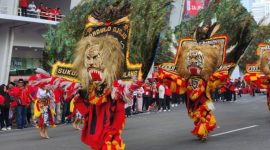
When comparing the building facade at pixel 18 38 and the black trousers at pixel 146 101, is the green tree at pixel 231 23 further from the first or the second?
the building facade at pixel 18 38

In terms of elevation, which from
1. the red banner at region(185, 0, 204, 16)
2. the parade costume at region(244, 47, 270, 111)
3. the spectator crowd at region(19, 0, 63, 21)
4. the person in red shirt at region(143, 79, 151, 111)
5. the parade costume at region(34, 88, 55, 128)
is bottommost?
the parade costume at region(34, 88, 55, 128)

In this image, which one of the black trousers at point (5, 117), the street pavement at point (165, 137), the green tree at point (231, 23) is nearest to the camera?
the street pavement at point (165, 137)

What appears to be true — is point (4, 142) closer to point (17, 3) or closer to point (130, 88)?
point (130, 88)

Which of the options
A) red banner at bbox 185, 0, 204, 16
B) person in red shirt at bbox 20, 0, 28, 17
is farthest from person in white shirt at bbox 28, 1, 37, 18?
red banner at bbox 185, 0, 204, 16

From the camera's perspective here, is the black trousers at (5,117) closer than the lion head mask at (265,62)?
No

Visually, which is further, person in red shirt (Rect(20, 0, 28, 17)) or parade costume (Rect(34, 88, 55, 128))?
person in red shirt (Rect(20, 0, 28, 17))

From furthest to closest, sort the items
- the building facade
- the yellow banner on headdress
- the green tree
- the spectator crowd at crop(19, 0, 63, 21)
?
the spectator crowd at crop(19, 0, 63, 21) → the building facade → the green tree → the yellow banner on headdress

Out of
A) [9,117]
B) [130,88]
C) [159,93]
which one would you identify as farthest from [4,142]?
[159,93]

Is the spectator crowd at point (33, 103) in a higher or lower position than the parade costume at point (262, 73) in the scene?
lower

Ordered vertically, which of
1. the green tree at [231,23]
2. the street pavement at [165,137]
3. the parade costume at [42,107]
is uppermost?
the green tree at [231,23]

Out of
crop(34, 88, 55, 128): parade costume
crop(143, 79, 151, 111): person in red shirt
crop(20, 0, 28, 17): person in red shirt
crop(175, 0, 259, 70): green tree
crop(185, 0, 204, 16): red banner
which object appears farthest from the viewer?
crop(185, 0, 204, 16): red banner

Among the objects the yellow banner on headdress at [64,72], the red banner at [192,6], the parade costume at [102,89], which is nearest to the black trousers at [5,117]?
the yellow banner on headdress at [64,72]

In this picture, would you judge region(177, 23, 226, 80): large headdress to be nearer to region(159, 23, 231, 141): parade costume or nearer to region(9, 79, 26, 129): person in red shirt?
region(159, 23, 231, 141): parade costume

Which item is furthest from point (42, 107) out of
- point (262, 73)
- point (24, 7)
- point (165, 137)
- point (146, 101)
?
point (24, 7)
